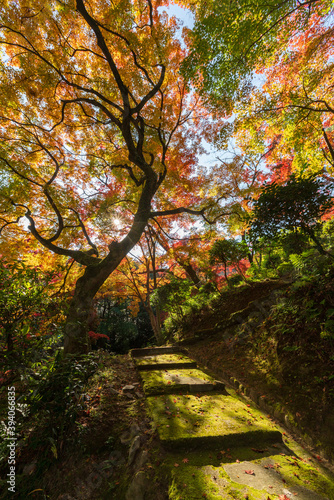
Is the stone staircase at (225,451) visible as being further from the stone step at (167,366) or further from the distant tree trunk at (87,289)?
the distant tree trunk at (87,289)

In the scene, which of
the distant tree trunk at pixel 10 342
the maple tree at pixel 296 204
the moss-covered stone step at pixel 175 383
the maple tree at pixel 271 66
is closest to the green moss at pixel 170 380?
the moss-covered stone step at pixel 175 383

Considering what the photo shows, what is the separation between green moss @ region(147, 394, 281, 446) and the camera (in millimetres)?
2012

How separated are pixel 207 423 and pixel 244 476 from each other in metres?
0.64

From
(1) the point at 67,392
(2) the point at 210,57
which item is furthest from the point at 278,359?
(2) the point at 210,57

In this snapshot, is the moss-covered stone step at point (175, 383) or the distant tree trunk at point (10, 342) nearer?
the distant tree trunk at point (10, 342)

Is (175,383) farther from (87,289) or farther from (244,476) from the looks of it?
(87,289)

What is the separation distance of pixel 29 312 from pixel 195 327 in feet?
19.8

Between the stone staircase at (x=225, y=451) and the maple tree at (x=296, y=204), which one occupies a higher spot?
the maple tree at (x=296, y=204)

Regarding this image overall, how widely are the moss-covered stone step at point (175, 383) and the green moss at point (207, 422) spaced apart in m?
0.16

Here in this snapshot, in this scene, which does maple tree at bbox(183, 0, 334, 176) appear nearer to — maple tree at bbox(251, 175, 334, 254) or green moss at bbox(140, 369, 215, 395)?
maple tree at bbox(251, 175, 334, 254)

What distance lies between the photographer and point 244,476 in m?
1.65

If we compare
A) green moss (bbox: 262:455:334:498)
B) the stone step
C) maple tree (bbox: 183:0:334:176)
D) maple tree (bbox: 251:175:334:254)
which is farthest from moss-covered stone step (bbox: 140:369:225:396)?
maple tree (bbox: 183:0:334:176)

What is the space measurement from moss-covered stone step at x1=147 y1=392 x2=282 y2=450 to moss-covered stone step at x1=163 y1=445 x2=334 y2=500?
0.31ft

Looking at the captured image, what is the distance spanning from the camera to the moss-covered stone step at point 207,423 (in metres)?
1.99
